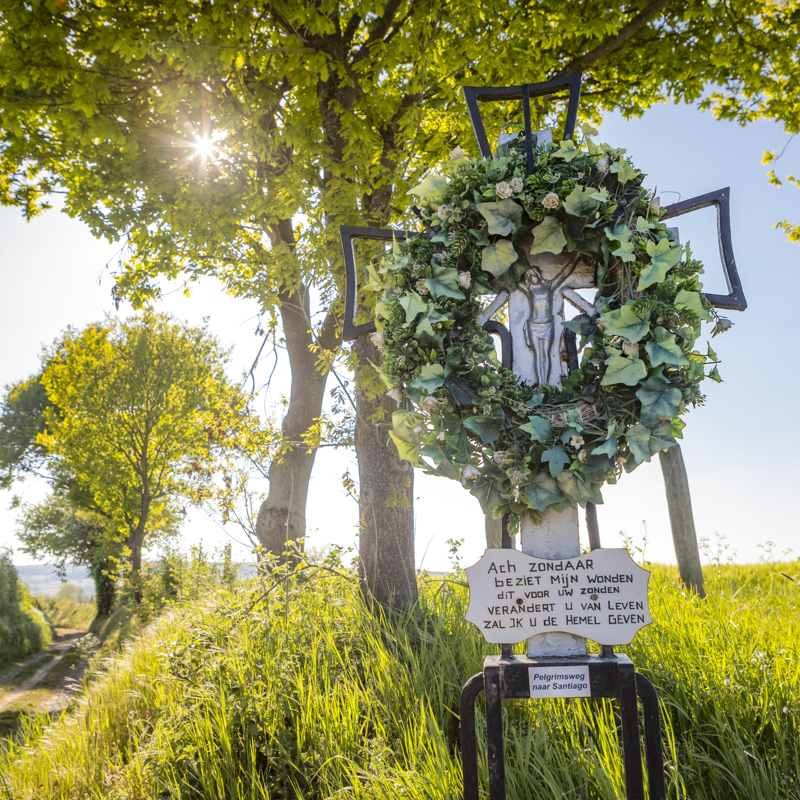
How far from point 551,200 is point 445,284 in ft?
1.62

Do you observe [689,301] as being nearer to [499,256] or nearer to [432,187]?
[499,256]

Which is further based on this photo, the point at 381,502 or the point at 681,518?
the point at 681,518

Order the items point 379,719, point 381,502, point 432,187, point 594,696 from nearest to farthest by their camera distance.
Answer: point 594,696 < point 432,187 < point 379,719 < point 381,502

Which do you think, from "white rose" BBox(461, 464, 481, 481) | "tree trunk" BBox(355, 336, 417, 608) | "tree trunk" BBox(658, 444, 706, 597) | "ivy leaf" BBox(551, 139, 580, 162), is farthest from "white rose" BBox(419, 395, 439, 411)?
"tree trunk" BBox(658, 444, 706, 597)

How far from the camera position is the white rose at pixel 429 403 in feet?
6.91

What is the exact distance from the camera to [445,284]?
2.21 meters

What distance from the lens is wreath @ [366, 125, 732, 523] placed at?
6.69ft

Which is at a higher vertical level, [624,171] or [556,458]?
[624,171]

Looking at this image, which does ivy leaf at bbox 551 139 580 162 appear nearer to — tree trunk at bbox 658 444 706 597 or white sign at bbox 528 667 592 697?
white sign at bbox 528 667 592 697

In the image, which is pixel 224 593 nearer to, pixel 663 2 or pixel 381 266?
pixel 381 266

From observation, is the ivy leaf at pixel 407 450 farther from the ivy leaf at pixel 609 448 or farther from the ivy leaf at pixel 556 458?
the ivy leaf at pixel 609 448

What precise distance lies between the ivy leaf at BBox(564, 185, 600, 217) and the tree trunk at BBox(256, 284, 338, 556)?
512cm

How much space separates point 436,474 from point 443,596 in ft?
8.57

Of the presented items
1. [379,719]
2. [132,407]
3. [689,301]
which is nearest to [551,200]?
[689,301]
